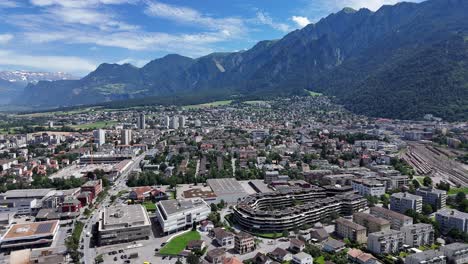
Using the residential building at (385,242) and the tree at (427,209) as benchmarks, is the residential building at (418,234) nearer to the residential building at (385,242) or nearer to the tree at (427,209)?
the residential building at (385,242)

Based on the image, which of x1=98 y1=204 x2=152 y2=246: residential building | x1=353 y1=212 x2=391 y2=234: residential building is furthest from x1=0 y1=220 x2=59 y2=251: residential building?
x1=353 y1=212 x2=391 y2=234: residential building

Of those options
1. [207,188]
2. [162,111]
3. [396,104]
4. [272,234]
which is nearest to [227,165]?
[207,188]

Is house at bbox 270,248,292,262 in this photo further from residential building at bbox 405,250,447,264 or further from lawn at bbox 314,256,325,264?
residential building at bbox 405,250,447,264

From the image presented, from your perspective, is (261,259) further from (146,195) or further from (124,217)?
(146,195)

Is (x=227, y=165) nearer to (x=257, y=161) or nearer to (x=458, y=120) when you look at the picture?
(x=257, y=161)

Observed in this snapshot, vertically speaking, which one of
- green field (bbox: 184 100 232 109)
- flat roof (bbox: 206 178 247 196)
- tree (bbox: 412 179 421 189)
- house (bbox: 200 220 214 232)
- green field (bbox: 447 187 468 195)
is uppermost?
green field (bbox: 184 100 232 109)
